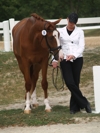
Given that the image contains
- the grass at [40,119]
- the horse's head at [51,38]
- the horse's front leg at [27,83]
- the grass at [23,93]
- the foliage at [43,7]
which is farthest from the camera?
the foliage at [43,7]

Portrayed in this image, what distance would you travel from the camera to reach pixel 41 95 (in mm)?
11867

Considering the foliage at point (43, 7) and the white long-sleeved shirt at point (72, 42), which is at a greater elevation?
the foliage at point (43, 7)

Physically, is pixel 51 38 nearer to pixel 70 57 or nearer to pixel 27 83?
pixel 70 57

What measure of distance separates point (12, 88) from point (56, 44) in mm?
5008

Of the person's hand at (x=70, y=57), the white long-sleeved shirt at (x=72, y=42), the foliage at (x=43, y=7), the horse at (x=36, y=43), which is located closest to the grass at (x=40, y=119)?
the horse at (x=36, y=43)

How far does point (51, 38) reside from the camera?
782cm

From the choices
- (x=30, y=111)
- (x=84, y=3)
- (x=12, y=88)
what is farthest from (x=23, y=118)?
(x=84, y=3)

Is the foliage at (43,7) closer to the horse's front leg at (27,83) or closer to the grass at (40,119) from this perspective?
the horse's front leg at (27,83)

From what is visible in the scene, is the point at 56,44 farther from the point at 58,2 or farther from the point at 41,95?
the point at 58,2

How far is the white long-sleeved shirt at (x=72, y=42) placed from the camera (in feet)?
25.8

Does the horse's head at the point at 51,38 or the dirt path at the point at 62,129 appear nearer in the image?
the dirt path at the point at 62,129

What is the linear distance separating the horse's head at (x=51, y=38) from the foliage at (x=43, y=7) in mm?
26124

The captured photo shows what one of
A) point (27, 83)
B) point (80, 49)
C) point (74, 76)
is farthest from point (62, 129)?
point (27, 83)

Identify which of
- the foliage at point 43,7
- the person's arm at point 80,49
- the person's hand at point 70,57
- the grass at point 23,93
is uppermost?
the foliage at point 43,7
